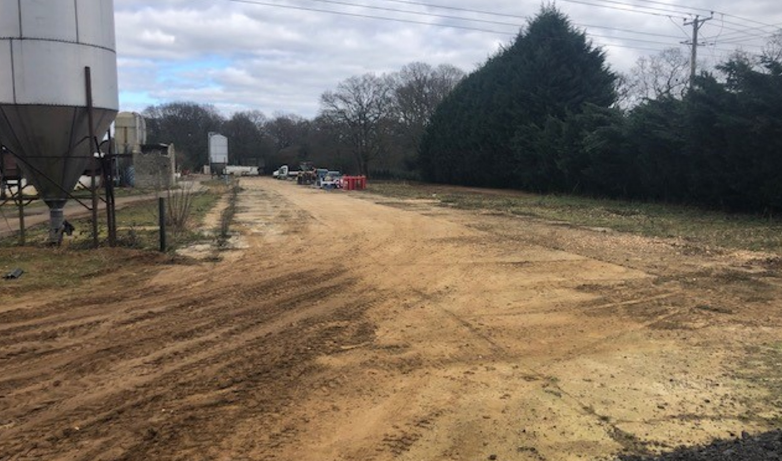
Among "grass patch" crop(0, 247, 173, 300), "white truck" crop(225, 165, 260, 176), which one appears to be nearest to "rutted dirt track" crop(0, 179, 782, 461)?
"grass patch" crop(0, 247, 173, 300)

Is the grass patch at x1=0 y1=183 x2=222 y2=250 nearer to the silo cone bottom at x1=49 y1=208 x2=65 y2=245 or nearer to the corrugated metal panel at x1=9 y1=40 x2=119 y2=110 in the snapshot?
the silo cone bottom at x1=49 y1=208 x2=65 y2=245

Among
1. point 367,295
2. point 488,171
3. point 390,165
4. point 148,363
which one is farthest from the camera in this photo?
point 390,165

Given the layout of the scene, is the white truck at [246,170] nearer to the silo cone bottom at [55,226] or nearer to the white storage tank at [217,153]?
the white storage tank at [217,153]

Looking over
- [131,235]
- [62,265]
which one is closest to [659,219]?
[131,235]

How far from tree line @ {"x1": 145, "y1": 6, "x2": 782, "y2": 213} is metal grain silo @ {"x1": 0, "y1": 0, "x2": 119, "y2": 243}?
1962 cm

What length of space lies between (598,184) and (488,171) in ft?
48.9

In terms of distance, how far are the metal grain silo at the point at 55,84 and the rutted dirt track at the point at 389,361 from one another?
413 centimetres

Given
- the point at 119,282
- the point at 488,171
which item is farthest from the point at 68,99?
the point at 488,171

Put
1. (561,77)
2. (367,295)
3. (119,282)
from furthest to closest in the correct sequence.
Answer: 1. (561,77)
2. (119,282)
3. (367,295)

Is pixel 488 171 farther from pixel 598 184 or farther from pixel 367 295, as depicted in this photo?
pixel 367 295

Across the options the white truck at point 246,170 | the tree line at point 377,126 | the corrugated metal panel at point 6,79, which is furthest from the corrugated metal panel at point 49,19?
the white truck at point 246,170

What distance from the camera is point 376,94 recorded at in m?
79.2

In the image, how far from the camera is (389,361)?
609 centimetres

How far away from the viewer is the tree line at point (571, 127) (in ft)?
68.6
